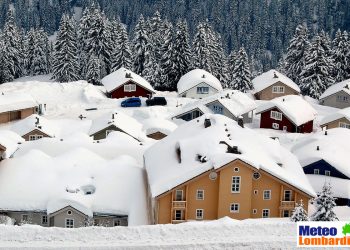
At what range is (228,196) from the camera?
3800 centimetres

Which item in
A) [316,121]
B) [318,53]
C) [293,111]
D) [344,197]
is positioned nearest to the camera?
[344,197]

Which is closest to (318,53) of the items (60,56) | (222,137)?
(60,56)

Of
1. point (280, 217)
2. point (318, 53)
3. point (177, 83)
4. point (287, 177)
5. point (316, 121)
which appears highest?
point (318, 53)

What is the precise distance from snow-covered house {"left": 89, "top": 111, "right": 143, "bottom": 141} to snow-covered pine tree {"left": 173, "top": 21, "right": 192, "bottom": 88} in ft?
95.1

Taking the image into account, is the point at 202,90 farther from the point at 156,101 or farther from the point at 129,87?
the point at 129,87

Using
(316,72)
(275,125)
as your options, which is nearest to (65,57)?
(316,72)

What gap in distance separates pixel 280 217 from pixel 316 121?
33.9 meters

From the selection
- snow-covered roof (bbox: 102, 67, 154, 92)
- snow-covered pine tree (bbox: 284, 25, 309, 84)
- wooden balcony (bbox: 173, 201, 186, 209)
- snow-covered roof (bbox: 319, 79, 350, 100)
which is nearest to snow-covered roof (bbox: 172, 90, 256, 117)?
snow-covered roof (bbox: 102, 67, 154, 92)

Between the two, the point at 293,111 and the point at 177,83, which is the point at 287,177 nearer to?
the point at 293,111

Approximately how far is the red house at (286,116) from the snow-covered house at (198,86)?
12.3 m

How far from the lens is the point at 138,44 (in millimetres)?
90812

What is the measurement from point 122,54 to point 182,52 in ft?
34.6

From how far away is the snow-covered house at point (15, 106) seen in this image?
217 ft

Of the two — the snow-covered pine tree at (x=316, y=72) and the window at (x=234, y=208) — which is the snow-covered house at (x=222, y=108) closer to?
the snow-covered pine tree at (x=316, y=72)
